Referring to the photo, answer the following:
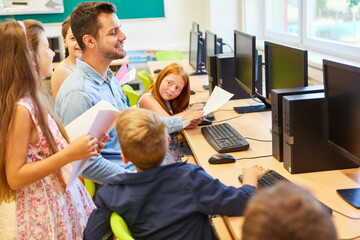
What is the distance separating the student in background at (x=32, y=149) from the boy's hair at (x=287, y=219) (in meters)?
1.08

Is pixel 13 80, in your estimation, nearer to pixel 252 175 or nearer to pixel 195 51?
pixel 252 175

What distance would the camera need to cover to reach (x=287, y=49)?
219 centimetres

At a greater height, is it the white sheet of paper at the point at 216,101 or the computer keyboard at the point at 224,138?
the white sheet of paper at the point at 216,101

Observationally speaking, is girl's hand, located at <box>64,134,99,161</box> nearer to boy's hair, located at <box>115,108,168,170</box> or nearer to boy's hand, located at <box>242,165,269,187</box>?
boy's hair, located at <box>115,108,168,170</box>

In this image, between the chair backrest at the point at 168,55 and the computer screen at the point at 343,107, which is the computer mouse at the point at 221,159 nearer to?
the computer screen at the point at 343,107

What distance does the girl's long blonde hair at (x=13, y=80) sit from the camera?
1.61m

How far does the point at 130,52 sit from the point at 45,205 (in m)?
4.88

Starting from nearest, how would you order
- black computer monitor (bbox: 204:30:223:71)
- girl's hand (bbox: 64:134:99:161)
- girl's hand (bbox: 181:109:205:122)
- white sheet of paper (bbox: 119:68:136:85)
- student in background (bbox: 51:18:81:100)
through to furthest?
→ girl's hand (bbox: 64:134:99:161)
girl's hand (bbox: 181:109:205:122)
student in background (bbox: 51:18:81:100)
white sheet of paper (bbox: 119:68:136:85)
black computer monitor (bbox: 204:30:223:71)

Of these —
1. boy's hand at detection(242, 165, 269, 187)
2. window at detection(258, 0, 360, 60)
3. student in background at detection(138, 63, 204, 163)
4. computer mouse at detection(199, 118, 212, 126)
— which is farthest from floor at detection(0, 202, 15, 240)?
window at detection(258, 0, 360, 60)

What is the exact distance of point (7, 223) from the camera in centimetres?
320

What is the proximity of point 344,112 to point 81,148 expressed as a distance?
3.25 ft

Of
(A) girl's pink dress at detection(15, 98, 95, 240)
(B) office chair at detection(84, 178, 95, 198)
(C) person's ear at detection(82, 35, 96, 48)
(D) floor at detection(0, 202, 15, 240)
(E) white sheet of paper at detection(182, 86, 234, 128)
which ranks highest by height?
(C) person's ear at detection(82, 35, 96, 48)

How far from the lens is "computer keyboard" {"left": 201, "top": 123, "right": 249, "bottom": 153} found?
217 cm

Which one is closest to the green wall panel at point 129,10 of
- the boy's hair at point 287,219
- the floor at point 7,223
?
the floor at point 7,223
